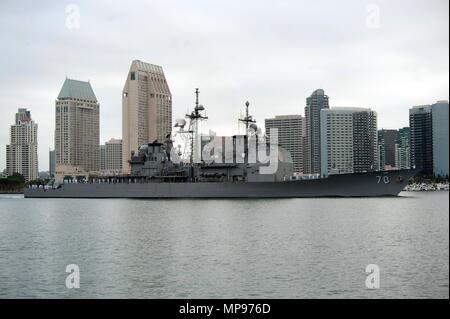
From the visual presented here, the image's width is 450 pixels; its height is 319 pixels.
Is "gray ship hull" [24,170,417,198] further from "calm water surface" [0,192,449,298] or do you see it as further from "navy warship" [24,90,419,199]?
"calm water surface" [0,192,449,298]

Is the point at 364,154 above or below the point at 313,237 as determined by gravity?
above

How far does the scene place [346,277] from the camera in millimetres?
17469

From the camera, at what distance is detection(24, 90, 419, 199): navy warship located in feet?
205

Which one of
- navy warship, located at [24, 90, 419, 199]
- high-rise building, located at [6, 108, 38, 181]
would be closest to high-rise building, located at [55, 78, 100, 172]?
high-rise building, located at [6, 108, 38, 181]

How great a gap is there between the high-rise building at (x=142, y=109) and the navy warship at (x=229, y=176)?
272ft

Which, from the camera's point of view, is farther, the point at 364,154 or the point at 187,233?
the point at 364,154

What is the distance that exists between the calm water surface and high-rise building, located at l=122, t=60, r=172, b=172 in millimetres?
124982

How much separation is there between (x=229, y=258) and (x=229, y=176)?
44598 millimetres

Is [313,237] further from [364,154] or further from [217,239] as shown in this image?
[364,154]

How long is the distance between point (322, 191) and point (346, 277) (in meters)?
46.0

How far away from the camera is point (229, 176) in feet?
215

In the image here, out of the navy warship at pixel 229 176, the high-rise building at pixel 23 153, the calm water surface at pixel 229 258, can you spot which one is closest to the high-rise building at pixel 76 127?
the high-rise building at pixel 23 153

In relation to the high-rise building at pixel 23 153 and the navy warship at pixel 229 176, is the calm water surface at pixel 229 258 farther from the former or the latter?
the high-rise building at pixel 23 153
